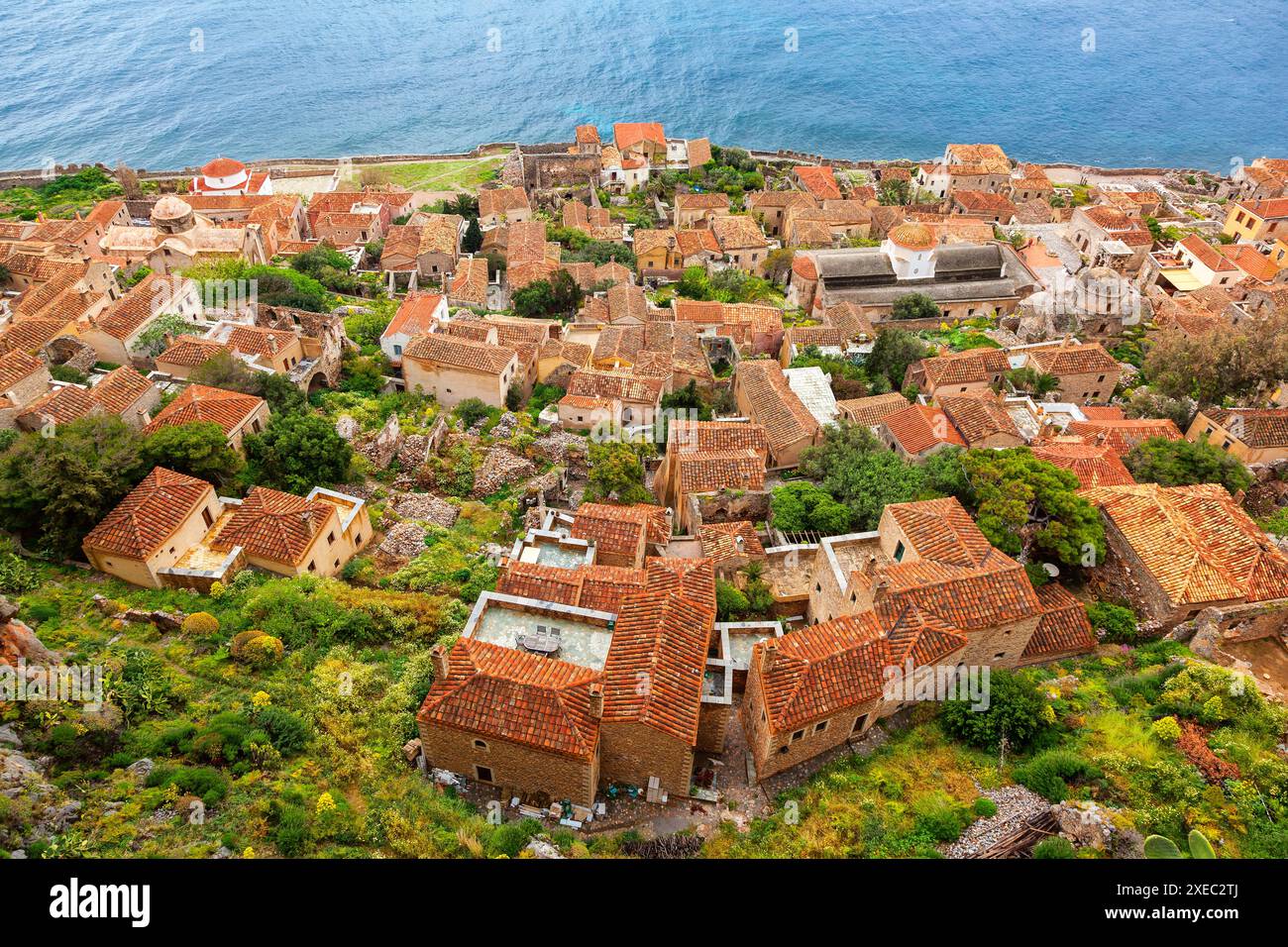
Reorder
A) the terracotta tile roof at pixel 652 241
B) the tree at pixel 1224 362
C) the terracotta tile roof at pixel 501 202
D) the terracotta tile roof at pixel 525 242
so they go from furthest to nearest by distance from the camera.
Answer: the terracotta tile roof at pixel 501 202 < the terracotta tile roof at pixel 652 241 < the terracotta tile roof at pixel 525 242 < the tree at pixel 1224 362

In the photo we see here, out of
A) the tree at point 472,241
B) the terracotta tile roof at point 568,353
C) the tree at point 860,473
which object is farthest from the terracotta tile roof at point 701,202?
the tree at point 860,473

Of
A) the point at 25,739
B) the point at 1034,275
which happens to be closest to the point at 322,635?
the point at 25,739

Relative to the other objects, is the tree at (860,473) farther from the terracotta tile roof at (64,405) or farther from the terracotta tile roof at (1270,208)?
the terracotta tile roof at (1270,208)

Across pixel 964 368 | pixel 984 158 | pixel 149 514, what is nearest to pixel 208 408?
pixel 149 514

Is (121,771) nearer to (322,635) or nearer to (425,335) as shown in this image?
(322,635)

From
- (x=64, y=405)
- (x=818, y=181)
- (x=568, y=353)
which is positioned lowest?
(x=568, y=353)

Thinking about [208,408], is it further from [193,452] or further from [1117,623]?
[1117,623]
